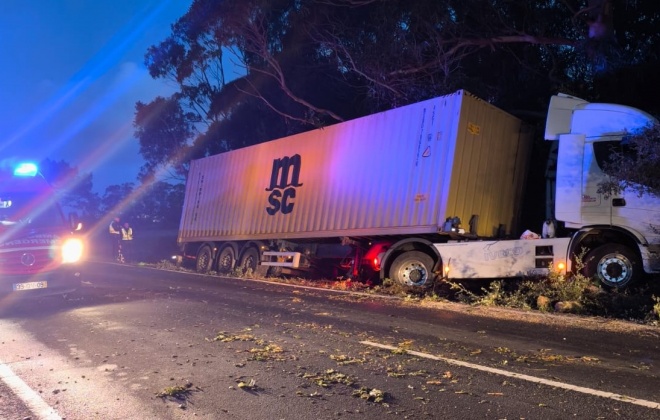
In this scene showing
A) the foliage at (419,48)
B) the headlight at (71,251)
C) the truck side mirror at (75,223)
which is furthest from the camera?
the foliage at (419,48)

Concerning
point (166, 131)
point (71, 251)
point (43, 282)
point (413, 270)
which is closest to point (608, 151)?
point (413, 270)

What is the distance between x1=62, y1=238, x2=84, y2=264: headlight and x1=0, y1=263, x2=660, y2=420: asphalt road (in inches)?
30.1

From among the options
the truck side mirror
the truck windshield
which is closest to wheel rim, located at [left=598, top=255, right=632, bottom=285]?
the truck side mirror

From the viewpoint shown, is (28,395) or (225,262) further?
(225,262)

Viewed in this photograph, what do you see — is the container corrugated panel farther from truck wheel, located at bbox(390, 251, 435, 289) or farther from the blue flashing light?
the blue flashing light

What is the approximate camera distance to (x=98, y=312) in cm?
769

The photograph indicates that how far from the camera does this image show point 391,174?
10.5 m

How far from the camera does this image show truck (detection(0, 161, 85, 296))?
7852 millimetres

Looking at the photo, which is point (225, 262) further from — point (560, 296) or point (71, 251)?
point (560, 296)

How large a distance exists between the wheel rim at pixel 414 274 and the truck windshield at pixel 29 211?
242 inches

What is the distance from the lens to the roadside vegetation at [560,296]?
7.21 meters

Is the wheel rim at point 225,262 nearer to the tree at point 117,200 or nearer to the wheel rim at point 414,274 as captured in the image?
the wheel rim at point 414,274

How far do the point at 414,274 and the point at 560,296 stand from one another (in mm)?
2819

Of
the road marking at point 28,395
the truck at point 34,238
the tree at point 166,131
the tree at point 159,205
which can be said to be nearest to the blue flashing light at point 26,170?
the truck at point 34,238
